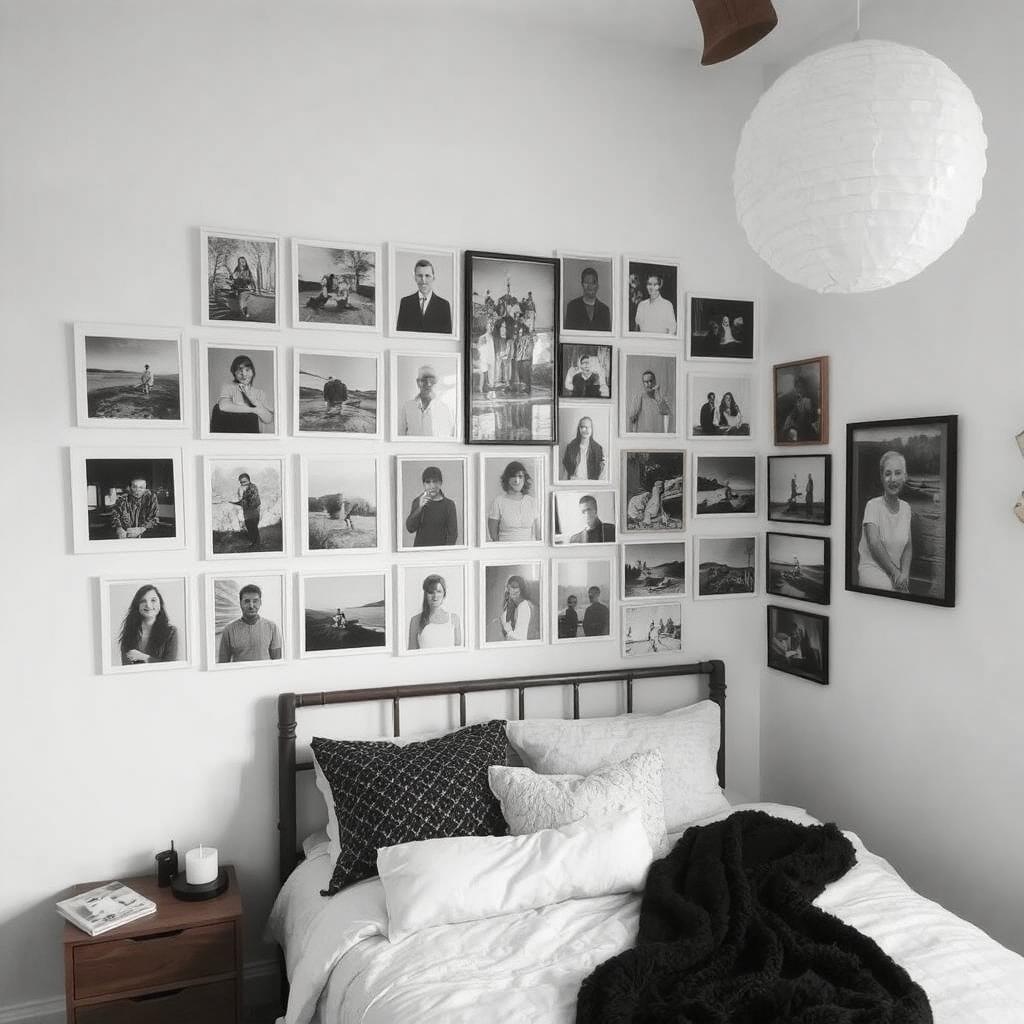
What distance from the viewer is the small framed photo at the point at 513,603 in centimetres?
290

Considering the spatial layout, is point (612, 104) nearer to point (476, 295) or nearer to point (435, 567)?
point (476, 295)

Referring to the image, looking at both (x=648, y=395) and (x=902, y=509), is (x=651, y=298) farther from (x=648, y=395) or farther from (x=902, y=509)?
(x=902, y=509)

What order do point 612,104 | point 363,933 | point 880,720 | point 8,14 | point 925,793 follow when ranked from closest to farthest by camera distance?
point 363,933
point 8,14
point 925,793
point 880,720
point 612,104

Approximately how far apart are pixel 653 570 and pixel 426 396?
0.99 meters

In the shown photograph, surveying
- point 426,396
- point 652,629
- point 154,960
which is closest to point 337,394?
point 426,396

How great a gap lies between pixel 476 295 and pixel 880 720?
1.82 metres

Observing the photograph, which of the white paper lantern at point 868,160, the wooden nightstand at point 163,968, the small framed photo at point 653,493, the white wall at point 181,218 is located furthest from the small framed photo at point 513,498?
the white paper lantern at point 868,160

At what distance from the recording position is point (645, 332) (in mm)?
3053

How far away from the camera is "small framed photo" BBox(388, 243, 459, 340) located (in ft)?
9.03

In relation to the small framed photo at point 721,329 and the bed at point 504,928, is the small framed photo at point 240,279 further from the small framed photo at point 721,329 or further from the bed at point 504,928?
the small framed photo at point 721,329

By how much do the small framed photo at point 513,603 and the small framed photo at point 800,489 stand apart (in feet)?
Result: 2.90

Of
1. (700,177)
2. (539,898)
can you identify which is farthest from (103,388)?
(700,177)

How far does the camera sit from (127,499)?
98.3 inches

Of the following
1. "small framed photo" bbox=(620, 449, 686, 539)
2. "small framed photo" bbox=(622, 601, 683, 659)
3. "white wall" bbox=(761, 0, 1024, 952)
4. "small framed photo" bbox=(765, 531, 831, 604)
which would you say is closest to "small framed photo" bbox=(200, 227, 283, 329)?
"small framed photo" bbox=(620, 449, 686, 539)
